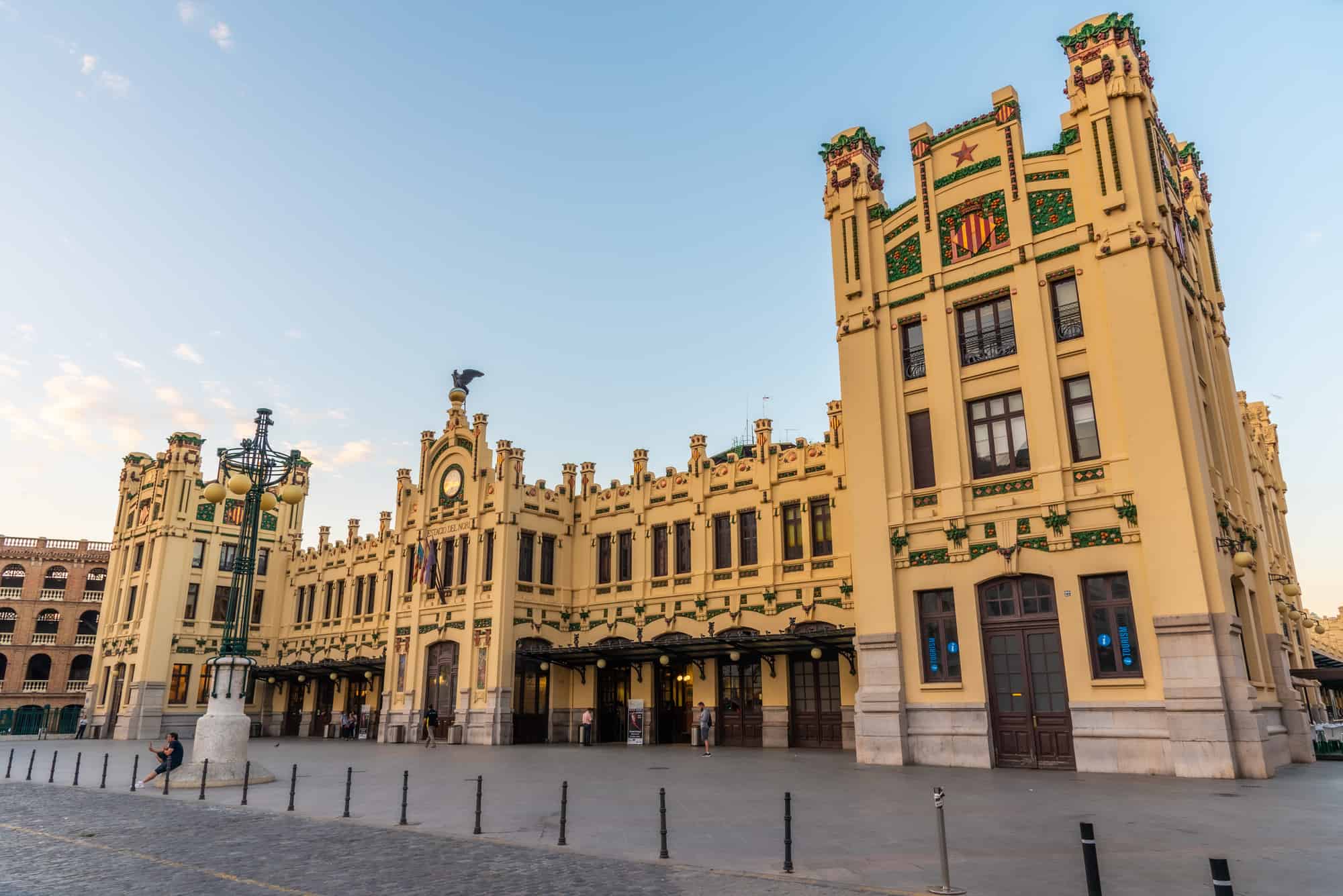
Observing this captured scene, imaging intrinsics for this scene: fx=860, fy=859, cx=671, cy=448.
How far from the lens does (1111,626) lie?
19.7 m

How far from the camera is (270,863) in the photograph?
10617mm

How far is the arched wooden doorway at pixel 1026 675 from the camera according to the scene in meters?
20.1

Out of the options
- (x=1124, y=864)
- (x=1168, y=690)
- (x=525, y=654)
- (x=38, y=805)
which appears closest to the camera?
(x=1124, y=864)

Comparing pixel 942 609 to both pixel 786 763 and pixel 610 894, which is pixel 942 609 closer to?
pixel 786 763

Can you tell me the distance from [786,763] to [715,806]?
877cm

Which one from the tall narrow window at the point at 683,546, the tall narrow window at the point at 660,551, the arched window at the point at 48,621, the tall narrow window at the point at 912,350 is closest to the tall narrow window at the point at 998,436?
the tall narrow window at the point at 912,350

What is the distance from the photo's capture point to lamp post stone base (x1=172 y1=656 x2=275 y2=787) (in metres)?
19.5

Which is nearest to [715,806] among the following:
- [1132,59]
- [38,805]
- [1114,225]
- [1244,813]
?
[1244,813]

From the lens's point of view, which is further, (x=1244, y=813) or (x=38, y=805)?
(x=38, y=805)

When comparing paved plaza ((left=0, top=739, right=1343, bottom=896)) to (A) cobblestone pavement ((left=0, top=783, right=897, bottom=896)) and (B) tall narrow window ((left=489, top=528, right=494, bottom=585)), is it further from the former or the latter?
(B) tall narrow window ((left=489, top=528, right=494, bottom=585))

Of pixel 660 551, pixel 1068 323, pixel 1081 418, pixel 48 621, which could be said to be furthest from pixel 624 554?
pixel 48 621

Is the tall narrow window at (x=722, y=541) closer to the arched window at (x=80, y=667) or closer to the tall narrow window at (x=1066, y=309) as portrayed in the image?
the tall narrow window at (x=1066, y=309)

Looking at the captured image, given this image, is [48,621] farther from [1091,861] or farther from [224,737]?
[1091,861]

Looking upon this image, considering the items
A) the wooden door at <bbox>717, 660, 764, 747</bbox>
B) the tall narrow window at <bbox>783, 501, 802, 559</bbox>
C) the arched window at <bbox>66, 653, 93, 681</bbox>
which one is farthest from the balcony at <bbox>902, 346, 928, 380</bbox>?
the arched window at <bbox>66, 653, 93, 681</bbox>
